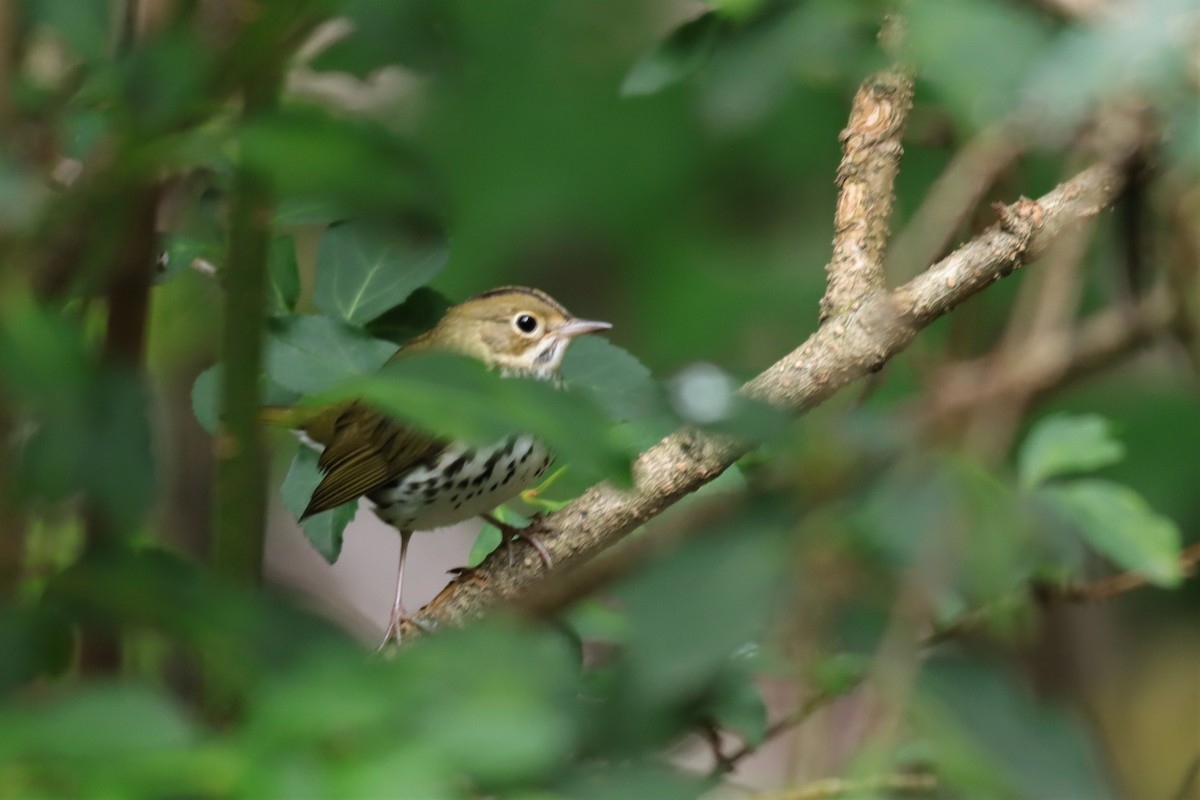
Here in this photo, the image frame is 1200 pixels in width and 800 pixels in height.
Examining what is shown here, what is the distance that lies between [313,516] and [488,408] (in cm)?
97

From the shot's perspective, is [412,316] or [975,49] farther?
[412,316]

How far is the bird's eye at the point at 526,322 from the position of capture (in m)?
2.37

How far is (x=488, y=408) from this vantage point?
1.72ft

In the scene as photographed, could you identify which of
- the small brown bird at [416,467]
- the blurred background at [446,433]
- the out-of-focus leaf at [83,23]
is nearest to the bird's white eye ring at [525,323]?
the small brown bird at [416,467]

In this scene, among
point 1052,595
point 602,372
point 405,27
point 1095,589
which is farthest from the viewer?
point 1095,589

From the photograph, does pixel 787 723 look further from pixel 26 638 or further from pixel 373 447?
pixel 26 638

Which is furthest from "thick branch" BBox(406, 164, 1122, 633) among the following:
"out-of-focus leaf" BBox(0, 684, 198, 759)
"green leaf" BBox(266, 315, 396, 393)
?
"out-of-focus leaf" BBox(0, 684, 198, 759)

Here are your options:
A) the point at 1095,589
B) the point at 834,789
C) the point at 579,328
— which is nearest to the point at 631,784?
the point at 834,789

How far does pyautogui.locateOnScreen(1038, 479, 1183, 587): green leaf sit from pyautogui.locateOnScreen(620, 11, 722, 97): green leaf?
0.48m

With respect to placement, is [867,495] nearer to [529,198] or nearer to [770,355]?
[529,198]

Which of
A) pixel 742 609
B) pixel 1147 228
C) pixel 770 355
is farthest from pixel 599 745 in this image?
pixel 770 355

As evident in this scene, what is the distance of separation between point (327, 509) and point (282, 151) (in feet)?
3.19

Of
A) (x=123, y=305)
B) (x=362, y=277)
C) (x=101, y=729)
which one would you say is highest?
(x=362, y=277)

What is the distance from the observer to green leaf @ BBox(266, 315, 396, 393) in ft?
4.16
